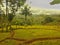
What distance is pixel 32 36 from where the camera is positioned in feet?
21.7

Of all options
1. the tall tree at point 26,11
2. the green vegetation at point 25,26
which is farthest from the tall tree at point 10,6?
the tall tree at point 26,11

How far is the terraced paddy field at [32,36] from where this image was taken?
6.34 metres

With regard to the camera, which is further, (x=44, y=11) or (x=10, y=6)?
(x=44, y=11)

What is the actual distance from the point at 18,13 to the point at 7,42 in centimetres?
163

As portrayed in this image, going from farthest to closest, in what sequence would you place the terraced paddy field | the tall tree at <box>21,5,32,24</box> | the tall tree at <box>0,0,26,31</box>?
the tall tree at <box>21,5,32,24</box>
the tall tree at <box>0,0,26,31</box>
the terraced paddy field

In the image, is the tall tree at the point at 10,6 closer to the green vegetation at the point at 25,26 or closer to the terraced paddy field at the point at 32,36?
the green vegetation at the point at 25,26

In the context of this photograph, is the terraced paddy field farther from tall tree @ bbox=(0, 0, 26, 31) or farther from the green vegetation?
tall tree @ bbox=(0, 0, 26, 31)

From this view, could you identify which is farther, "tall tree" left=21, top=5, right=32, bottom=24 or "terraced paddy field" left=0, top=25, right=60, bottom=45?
"tall tree" left=21, top=5, right=32, bottom=24

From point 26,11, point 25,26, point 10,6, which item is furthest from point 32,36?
point 10,6

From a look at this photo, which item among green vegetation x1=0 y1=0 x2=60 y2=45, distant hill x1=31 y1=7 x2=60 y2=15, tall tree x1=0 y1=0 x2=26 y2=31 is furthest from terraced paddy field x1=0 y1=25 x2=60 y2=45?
distant hill x1=31 y1=7 x2=60 y2=15

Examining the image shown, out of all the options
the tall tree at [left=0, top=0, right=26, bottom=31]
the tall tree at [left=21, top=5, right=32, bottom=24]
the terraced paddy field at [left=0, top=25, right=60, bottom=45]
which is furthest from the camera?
the tall tree at [left=21, top=5, right=32, bottom=24]

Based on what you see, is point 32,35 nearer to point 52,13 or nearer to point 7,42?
point 7,42

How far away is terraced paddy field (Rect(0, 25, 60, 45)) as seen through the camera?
6.34 metres

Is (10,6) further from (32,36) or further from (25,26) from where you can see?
(32,36)
